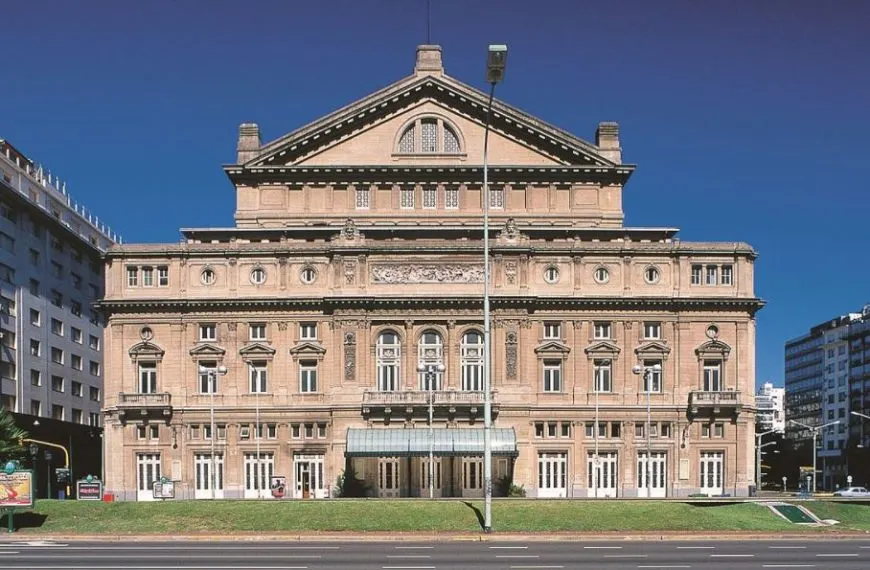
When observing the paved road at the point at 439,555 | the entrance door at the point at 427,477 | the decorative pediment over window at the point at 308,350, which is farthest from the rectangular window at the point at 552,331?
the paved road at the point at 439,555

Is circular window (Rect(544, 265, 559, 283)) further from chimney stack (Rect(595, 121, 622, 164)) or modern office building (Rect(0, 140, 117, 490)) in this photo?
modern office building (Rect(0, 140, 117, 490))

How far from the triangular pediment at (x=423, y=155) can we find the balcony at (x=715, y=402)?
71.2 feet

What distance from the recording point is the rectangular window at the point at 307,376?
82.5 metres

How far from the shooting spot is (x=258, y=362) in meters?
82.8

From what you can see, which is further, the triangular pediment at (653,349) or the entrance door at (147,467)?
the triangular pediment at (653,349)

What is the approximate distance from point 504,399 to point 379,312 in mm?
12370

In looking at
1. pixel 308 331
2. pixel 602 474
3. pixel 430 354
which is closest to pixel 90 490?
pixel 308 331

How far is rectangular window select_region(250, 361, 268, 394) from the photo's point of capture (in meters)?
82.6

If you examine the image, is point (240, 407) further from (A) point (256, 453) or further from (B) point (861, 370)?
(B) point (861, 370)

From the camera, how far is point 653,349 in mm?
82500

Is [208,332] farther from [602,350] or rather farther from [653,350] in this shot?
[653,350]

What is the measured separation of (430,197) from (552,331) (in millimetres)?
16617

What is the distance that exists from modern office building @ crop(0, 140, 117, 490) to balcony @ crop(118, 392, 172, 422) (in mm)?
14766

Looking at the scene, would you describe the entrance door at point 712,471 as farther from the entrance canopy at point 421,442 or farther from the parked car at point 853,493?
the entrance canopy at point 421,442
